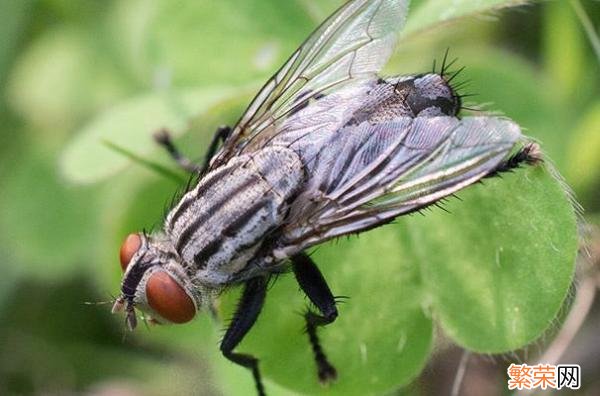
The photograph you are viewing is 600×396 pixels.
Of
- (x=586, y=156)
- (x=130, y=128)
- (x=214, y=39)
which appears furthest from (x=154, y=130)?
(x=586, y=156)

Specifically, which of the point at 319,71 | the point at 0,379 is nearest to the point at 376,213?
the point at 319,71

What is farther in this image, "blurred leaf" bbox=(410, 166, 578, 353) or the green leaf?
the green leaf

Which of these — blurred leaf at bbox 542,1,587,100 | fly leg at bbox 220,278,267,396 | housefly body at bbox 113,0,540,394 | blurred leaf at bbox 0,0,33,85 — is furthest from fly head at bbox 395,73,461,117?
blurred leaf at bbox 0,0,33,85

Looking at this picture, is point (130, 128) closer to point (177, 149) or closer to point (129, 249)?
point (177, 149)

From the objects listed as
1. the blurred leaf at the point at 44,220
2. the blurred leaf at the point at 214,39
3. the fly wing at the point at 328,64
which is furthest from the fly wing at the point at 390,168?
the blurred leaf at the point at 44,220

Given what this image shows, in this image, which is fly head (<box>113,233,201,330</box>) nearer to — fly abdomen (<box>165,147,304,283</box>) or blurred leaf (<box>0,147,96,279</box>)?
fly abdomen (<box>165,147,304,283</box>)

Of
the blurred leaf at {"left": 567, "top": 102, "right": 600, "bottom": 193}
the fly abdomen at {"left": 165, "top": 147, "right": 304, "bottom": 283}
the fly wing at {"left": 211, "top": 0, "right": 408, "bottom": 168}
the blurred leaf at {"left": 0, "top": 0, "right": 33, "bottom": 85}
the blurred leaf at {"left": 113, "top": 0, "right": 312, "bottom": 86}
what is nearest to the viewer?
the fly abdomen at {"left": 165, "top": 147, "right": 304, "bottom": 283}
